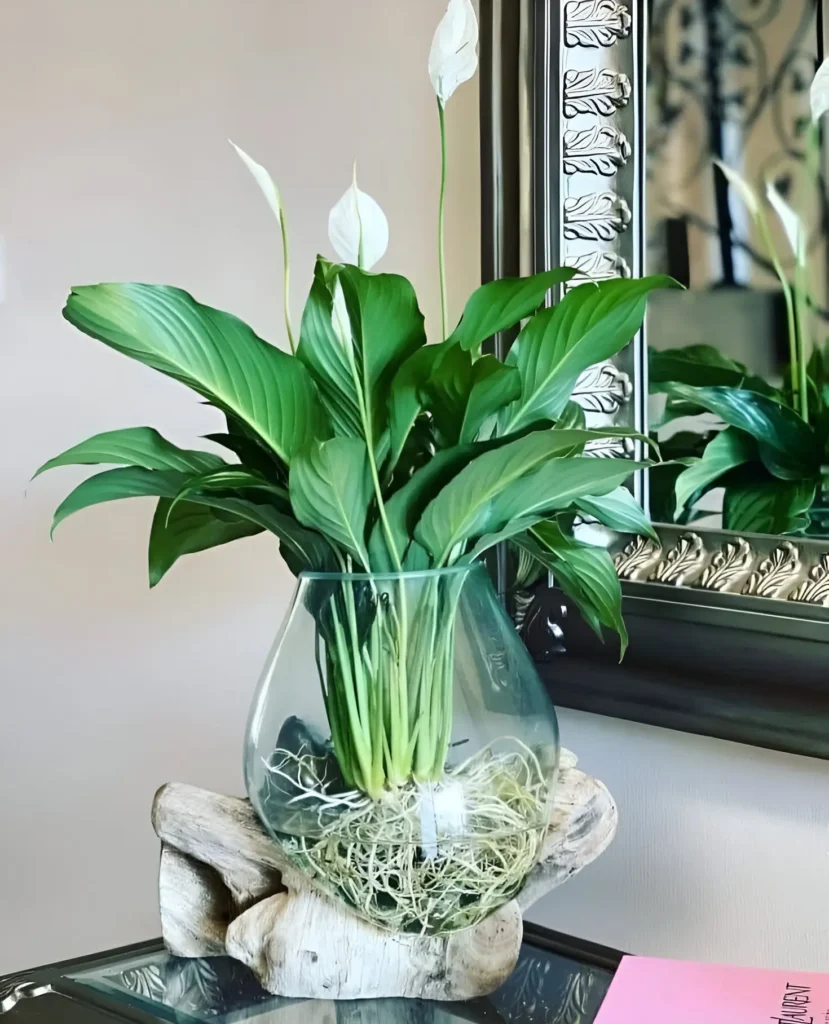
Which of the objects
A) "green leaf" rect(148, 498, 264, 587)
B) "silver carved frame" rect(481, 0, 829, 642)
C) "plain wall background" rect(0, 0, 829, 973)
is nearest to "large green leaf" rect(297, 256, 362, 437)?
"green leaf" rect(148, 498, 264, 587)

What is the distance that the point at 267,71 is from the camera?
3.68 ft

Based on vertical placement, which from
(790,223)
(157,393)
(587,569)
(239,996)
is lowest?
(239,996)

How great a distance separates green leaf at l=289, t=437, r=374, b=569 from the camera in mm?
567

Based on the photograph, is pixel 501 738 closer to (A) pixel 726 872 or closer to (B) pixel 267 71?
(A) pixel 726 872

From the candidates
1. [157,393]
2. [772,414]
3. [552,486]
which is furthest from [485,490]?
[157,393]

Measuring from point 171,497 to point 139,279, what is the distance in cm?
67

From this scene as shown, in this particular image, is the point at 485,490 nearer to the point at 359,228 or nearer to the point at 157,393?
the point at 359,228

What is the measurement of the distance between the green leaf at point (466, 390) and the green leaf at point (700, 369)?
232 millimetres

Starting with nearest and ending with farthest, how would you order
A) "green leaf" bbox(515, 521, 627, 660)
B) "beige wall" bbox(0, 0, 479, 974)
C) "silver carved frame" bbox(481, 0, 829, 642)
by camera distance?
"green leaf" bbox(515, 521, 627, 660), "silver carved frame" bbox(481, 0, 829, 642), "beige wall" bbox(0, 0, 479, 974)

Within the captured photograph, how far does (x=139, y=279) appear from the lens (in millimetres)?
1263

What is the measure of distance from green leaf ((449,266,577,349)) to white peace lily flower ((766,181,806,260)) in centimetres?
21

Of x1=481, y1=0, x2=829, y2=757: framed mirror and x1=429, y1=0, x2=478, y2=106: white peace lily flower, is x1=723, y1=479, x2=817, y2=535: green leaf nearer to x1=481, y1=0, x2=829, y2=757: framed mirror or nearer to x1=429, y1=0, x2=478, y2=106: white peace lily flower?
x1=481, y1=0, x2=829, y2=757: framed mirror

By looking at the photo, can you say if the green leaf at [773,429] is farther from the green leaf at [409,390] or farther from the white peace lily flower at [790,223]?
the green leaf at [409,390]

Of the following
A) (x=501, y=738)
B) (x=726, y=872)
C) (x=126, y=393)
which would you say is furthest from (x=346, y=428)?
(x=126, y=393)
